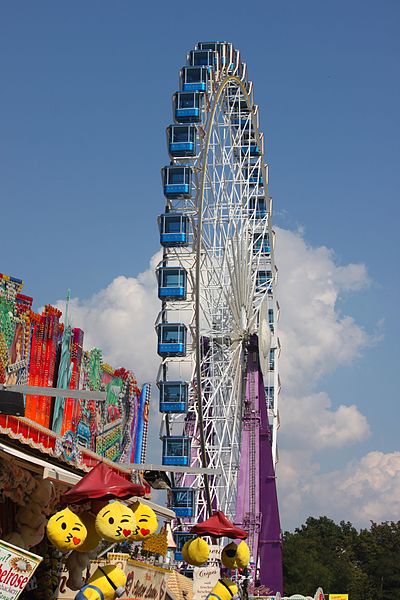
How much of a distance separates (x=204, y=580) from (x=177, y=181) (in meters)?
14.5

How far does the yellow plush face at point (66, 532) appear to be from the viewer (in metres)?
11.1

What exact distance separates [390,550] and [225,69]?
61.1 metres

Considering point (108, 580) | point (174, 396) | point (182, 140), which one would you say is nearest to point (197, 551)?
point (108, 580)

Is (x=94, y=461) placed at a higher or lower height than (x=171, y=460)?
lower

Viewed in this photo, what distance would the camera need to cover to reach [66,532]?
11133mm

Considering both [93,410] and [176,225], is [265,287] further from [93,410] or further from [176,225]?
[93,410]

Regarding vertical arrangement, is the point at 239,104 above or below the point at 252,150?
above

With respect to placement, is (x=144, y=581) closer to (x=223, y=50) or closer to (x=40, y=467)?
(x=40, y=467)

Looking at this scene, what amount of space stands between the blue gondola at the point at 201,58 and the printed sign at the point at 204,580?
19314 mm

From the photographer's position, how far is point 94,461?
2106 centimetres

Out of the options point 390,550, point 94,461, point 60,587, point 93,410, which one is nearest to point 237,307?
point 93,410

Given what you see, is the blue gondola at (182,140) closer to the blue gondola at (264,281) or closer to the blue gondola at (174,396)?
the blue gondola at (174,396)

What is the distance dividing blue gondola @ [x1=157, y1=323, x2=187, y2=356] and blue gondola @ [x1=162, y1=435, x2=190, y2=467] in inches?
112

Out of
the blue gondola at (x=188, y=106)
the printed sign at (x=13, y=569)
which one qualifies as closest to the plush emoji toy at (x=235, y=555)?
the printed sign at (x=13, y=569)
